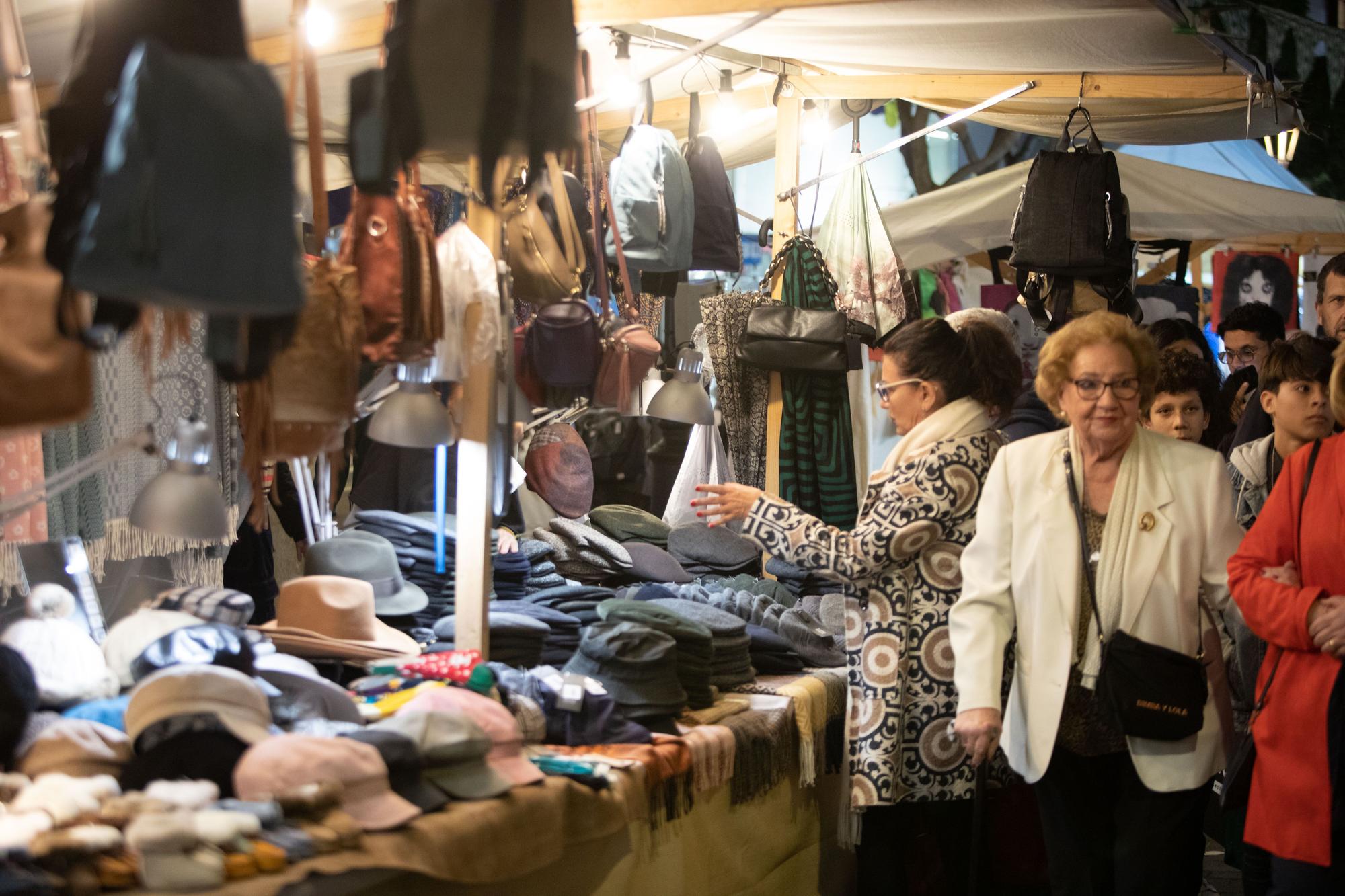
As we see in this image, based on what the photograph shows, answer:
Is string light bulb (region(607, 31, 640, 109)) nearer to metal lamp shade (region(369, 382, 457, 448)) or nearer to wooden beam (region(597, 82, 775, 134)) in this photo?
wooden beam (region(597, 82, 775, 134))

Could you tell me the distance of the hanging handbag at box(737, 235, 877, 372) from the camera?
18.1 ft

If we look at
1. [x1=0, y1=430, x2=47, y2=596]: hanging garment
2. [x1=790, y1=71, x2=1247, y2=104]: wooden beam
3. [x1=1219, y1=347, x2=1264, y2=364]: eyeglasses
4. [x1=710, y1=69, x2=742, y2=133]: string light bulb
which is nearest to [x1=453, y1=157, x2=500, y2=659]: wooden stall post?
[x1=0, y1=430, x2=47, y2=596]: hanging garment

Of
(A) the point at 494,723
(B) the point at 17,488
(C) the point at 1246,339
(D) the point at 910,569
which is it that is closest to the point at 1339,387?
(D) the point at 910,569

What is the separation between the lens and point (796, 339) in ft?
18.2

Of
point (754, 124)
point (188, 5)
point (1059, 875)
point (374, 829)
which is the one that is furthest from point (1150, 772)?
point (754, 124)

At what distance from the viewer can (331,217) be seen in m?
6.97

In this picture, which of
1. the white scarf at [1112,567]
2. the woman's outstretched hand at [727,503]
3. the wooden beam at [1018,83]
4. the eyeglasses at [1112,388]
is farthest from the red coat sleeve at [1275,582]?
the wooden beam at [1018,83]

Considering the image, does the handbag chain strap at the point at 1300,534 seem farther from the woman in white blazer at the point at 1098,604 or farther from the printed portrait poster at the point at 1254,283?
the printed portrait poster at the point at 1254,283

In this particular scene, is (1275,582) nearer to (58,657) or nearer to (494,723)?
(494,723)

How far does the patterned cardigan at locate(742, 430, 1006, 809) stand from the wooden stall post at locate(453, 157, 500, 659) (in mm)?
888

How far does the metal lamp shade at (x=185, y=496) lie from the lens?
132 inches

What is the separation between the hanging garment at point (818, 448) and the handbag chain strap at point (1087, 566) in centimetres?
219

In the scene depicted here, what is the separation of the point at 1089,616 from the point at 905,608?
0.76m

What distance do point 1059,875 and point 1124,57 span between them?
3.15 meters
